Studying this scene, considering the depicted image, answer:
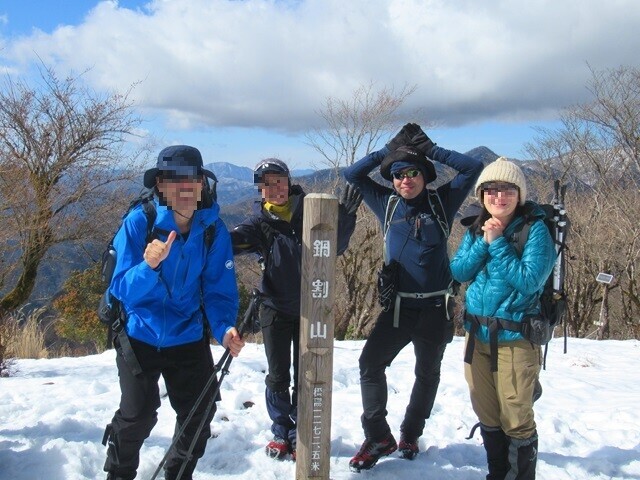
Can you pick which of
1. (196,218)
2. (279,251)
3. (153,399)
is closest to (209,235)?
(196,218)

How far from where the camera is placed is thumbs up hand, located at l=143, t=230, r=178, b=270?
2445 millimetres

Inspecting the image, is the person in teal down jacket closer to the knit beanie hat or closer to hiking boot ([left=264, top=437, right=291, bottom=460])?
the knit beanie hat

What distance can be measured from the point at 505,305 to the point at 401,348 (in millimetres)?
818

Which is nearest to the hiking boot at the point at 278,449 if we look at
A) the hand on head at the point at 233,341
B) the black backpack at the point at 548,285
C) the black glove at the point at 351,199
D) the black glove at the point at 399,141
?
the hand on head at the point at 233,341

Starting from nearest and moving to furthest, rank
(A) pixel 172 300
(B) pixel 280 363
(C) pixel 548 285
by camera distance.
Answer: (A) pixel 172 300, (C) pixel 548 285, (B) pixel 280 363

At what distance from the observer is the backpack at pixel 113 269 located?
2654mm

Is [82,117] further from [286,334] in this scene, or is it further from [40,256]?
[286,334]

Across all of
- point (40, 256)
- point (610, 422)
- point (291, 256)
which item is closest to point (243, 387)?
point (291, 256)

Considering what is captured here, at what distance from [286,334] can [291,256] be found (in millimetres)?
563

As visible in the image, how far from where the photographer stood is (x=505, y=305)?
2928 millimetres

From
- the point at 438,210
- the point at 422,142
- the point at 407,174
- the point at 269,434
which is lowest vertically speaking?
the point at 269,434

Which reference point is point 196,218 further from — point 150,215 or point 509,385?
point 509,385

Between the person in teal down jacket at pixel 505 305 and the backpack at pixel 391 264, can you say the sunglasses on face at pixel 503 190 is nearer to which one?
the person in teal down jacket at pixel 505 305

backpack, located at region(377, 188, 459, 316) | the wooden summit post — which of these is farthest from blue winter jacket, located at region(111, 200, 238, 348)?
backpack, located at region(377, 188, 459, 316)
